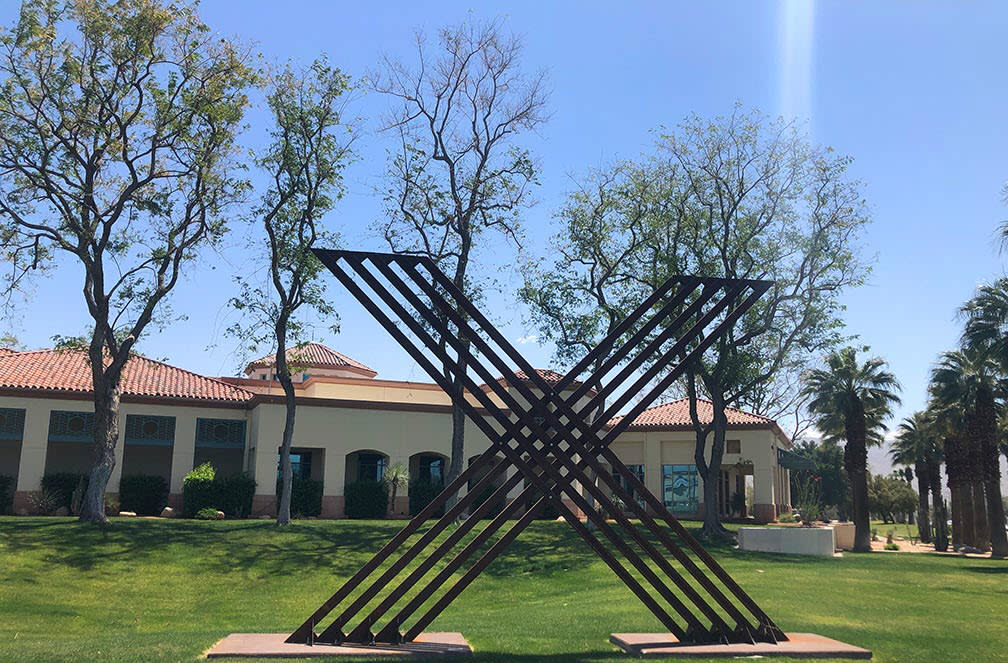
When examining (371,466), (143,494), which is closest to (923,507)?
(371,466)

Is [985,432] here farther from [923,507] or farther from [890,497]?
[890,497]

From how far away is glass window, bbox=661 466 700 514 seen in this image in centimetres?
4644

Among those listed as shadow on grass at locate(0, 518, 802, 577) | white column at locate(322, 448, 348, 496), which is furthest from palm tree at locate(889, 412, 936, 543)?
white column at locate(322, 448, 348, 496)

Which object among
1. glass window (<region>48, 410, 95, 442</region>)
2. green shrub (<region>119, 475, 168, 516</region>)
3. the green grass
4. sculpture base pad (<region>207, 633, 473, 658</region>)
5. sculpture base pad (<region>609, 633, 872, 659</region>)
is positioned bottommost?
the green grass

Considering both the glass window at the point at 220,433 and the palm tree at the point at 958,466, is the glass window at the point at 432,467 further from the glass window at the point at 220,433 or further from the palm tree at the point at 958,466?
the palm tree at the point at 958,466

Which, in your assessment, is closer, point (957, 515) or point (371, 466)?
point (371, 466)

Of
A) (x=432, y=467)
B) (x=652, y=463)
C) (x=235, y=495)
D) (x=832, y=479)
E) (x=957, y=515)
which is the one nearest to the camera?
(x=235, y=495)

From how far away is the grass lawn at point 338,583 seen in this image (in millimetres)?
11734

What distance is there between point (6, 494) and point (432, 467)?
1731 cm

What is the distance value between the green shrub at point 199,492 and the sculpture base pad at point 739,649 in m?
25.5

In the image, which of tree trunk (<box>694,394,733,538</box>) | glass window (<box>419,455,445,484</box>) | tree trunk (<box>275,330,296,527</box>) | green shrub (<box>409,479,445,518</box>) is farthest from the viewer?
glass window (<box>419,455,445,484</box>)

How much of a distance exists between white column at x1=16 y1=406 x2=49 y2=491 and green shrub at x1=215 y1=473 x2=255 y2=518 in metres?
6.96

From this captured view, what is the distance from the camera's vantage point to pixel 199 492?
33.3 metres

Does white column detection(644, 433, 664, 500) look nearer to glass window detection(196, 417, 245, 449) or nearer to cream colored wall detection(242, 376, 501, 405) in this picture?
cream colored wall detection(242, 376, 501, 405)
